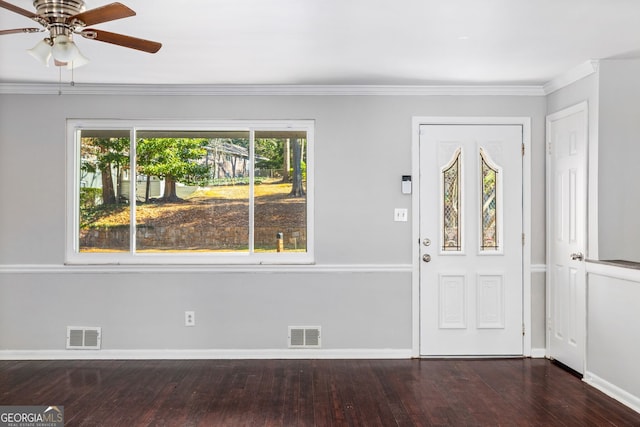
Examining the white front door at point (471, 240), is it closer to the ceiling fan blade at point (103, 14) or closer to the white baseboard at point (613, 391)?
the white baseboard at point (613, 391)

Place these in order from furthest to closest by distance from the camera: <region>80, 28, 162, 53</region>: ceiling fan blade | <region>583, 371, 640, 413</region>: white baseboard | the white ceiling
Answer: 1. <region>583, 371, 640, 413</region>: white baseboard
2. the white ceiling
3. <region>80, 28, 162, 53</region>: ceiling fan blade

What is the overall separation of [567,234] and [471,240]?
763 mm

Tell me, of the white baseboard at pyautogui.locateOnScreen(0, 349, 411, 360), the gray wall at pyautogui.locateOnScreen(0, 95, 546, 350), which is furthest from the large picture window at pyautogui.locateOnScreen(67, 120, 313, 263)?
the white baseboard at pyautogui.locateOnScreen(0, 349, 411, 360)

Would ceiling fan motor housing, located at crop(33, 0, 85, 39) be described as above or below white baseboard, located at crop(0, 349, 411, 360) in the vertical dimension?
above

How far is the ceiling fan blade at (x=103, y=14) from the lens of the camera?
6.85 ft

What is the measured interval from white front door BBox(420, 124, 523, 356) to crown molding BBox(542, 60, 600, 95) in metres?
0.42

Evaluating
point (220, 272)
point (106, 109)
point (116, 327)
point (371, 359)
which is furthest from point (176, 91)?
point (371, 359)

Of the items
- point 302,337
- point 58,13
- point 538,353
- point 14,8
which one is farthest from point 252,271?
point 14,8

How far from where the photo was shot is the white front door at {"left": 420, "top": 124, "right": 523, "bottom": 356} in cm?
455

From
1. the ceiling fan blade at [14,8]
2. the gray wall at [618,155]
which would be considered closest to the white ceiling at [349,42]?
the gray wall at [618,155]

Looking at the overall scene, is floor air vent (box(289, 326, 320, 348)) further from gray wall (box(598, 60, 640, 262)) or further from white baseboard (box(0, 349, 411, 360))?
gray wall (box(598, 60, 640, 262))

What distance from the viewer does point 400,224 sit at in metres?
4.58

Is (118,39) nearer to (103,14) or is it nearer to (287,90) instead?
(103,14)

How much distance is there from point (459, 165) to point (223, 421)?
2.85 m
